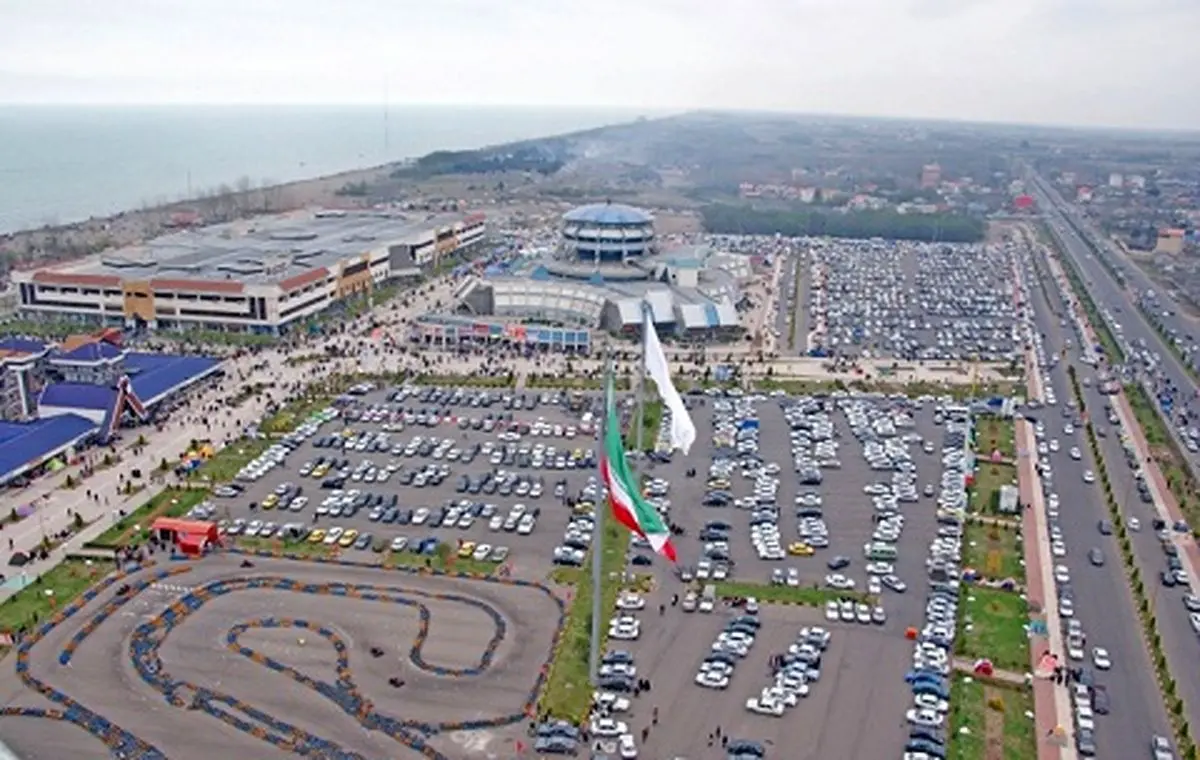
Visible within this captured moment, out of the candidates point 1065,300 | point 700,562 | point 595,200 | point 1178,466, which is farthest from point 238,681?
point 595,200

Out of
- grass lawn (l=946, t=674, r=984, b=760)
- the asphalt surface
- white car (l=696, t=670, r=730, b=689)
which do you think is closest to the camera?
grass lawn (l=946, t=674, r=984, b=760)

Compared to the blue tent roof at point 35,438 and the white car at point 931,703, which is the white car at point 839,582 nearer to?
the white car at point 931,703

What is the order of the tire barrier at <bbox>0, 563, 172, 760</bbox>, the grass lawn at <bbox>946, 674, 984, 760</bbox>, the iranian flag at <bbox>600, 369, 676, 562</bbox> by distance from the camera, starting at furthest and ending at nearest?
the grass lawn at <bbox>946, 674, 984, 760</bbox> < the tire barrier at <bbox>0, 563, 172, 760</bbox> < the iranian flag at <bbox>600, 369, 676, 562</bbox>

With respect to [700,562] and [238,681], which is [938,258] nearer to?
[700,562]

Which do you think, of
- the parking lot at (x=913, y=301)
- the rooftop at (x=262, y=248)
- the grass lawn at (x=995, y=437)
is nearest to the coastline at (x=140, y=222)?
the rooftop at (x=262, y=248)

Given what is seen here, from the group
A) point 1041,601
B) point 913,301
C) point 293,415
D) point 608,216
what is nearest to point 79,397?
point 293,415

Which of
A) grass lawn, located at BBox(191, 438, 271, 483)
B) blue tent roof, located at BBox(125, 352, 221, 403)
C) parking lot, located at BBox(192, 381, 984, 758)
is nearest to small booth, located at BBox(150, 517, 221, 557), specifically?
parking lot, located at BBox(192, 381, 984, 758)

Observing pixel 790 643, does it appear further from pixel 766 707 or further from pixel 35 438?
pixel 35 438

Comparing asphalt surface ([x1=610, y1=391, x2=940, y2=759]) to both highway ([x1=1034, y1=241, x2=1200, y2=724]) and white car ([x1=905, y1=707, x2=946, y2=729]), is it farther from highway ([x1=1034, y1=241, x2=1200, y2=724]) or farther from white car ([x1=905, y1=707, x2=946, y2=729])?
highway ([x1=1034, y1=241, x2=1200, y2=724])
